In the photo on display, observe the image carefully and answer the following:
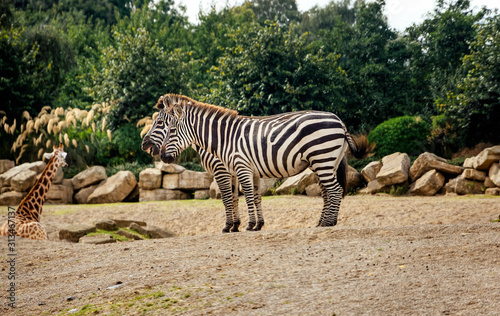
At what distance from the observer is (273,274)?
4.50 metres

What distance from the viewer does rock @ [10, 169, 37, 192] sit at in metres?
14.5

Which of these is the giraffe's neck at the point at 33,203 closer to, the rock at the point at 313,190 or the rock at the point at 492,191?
the rock at the point at 313,190

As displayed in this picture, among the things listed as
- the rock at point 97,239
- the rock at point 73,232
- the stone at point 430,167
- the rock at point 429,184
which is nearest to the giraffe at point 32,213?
the rock at point 73,232

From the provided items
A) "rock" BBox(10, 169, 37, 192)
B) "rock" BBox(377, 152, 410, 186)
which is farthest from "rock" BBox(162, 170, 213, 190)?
"rock" BBox(377, 152, 410, 186)

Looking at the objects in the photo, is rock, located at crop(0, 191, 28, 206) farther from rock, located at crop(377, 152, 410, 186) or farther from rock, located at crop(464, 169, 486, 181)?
rock, located at crop(464, 169, 486, 181)

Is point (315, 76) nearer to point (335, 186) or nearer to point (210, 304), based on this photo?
point (335, 186)

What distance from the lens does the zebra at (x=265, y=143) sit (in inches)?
305

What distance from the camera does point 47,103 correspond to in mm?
20391

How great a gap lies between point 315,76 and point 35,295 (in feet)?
45.1

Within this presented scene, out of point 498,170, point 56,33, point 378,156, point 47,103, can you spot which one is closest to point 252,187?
point 498,170

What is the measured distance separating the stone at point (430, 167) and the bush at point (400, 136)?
292 centimetres

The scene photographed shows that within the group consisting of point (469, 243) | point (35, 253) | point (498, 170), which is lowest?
point (35, 253)


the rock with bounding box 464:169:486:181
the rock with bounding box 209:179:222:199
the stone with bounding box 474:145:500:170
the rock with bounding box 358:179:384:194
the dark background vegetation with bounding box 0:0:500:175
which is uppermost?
the dark background vegetation with bounding box 0:0:500:175

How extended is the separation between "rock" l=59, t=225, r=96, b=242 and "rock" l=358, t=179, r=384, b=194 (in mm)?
7588
